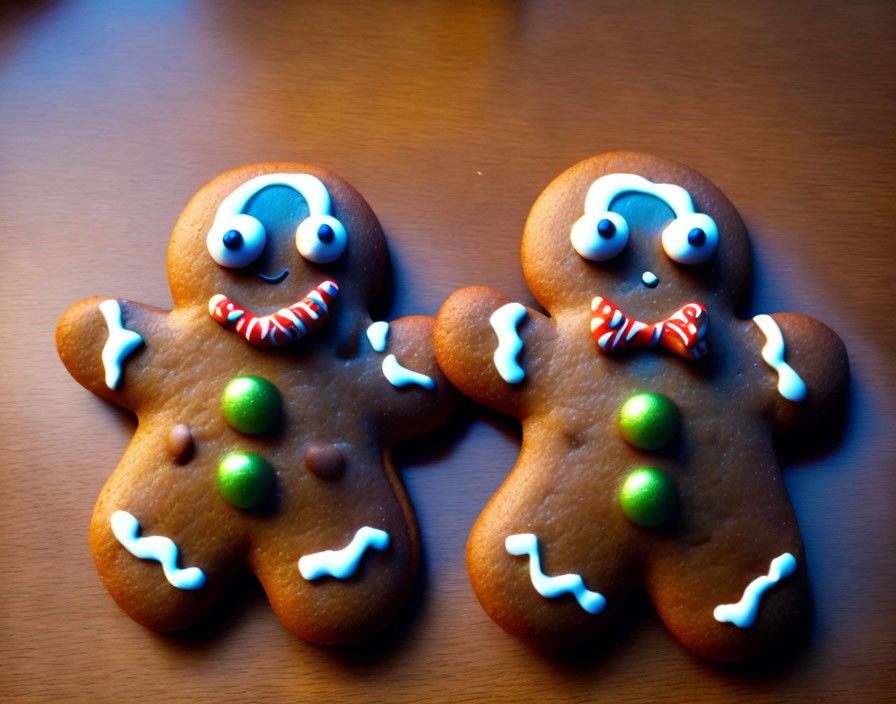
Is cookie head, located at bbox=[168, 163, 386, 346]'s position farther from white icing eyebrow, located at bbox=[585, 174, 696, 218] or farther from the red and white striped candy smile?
white icing eyebrow, located at bbox=[585, 174, 696, 218]

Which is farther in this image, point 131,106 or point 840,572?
point 131,106

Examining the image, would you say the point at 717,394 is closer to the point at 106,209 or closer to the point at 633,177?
the point at 633,177

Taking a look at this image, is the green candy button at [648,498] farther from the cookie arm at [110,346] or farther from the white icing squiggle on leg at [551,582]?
the cookie arm at [110,346]

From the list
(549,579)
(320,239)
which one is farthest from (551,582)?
(320,239)

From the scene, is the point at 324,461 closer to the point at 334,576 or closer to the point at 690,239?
the point at 334,576

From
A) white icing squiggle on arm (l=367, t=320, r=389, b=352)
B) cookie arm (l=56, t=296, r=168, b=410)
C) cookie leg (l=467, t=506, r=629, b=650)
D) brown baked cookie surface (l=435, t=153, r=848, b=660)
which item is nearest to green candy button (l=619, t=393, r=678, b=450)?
brown baked cookie surface (l=435, t=153, r=848, b=660)

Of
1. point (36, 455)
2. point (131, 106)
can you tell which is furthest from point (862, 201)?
point (36, 455)

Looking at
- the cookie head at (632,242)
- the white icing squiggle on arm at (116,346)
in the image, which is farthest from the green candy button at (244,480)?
the cookie head at (632,242)
